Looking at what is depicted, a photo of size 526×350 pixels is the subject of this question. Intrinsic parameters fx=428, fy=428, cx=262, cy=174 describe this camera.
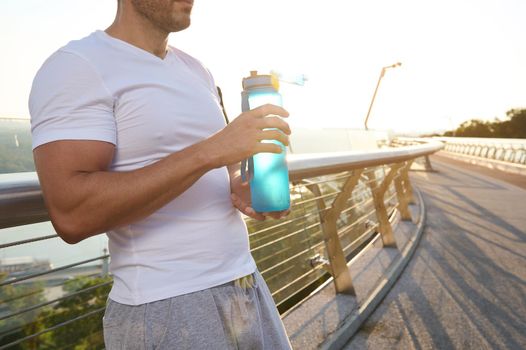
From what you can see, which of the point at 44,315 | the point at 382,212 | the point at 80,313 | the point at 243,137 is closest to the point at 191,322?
the point at 243,137

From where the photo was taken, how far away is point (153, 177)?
3.20ft

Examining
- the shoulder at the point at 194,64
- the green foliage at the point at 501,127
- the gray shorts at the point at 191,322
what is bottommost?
the green foliage at the point at 501,127

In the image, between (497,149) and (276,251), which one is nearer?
(276,251)

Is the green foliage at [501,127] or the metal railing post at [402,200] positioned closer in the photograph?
the metal railing post at [402,200]

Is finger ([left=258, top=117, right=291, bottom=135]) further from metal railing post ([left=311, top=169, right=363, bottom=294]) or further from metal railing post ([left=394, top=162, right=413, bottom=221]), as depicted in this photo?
metal railing post ([left=394, top=162, right=413, bottom=221])

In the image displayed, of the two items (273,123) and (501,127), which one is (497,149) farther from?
(501,127)

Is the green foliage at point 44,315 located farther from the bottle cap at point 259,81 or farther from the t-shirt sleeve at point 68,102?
the bottle cap at point 259,81

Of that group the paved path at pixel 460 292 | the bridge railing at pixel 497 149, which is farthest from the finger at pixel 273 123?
the bridge railing at pixel 497 149

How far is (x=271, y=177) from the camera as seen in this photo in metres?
1.33

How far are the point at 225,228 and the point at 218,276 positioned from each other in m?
0.14

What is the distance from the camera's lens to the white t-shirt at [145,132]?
3.16 feet

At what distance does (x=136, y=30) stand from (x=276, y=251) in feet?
6.71

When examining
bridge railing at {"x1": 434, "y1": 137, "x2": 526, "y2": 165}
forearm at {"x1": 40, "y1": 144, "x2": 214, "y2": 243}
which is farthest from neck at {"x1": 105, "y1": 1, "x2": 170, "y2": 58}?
bridge railing at {"x1": 434, "y1": 137, "x2": 526, "y2": 165}

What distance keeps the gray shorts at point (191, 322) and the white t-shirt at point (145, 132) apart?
0.03 metres
